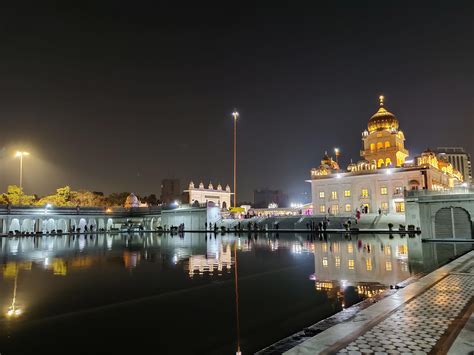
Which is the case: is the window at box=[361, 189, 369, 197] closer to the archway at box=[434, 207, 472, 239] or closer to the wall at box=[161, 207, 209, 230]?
the wall at box=[161, 207, 209, 230]

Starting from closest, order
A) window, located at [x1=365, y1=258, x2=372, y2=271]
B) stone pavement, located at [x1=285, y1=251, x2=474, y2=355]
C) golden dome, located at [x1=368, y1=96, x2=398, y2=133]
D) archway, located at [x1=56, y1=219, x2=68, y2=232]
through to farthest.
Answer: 1. stone pavement, located at [x1=285, y1=251, x2=474, y2=355]
2. window, located at [x1=365, y1=258, x2=372, y2=271]
3. archway, located at [x1=56, y1=219, x2=68, y2=232]
4. golden dome, located at [x1=368, y1=96, x2=398, y2=133]

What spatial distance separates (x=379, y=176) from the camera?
60969 millimetres

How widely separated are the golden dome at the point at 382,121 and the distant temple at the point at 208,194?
38.5 meters

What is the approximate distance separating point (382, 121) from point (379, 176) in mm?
11408

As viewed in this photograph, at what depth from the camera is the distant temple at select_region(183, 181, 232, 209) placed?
287 ft

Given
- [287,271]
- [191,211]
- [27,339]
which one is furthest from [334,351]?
[191,211]

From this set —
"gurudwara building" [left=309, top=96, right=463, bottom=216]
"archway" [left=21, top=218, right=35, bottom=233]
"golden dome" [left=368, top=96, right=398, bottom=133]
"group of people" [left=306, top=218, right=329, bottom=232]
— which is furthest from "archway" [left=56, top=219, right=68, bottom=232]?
"golden dome" [left=368, top=96, right=398, bottom=133]

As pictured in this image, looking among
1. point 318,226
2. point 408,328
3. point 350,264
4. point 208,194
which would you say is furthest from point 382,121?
point 408,328

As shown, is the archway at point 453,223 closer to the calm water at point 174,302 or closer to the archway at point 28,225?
the calm water at point 174,302

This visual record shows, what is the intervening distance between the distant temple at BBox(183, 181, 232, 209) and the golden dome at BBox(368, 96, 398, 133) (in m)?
38.5

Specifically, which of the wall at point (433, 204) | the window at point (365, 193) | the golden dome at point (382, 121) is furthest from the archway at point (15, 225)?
the golden dome at point (382, 121)

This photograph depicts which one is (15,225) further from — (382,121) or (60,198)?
(382,121)

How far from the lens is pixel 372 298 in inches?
336

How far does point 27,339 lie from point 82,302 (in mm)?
2873
